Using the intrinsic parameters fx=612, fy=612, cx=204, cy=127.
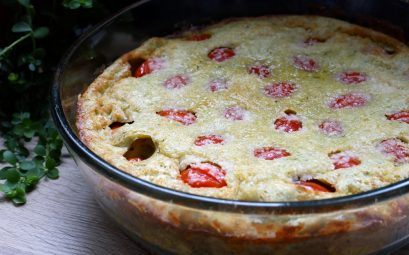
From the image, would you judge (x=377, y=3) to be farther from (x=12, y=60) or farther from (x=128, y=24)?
(x=12, y=60)

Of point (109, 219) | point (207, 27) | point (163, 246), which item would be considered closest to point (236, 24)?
point (207, 27)

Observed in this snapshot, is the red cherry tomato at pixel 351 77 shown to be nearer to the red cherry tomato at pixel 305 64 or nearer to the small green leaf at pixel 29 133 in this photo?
the red cherry tomato at pixel 305 64

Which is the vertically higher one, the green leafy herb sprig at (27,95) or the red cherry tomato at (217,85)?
the red cherry tomato at (217,85)

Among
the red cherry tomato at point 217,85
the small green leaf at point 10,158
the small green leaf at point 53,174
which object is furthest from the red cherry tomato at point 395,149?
the small green leaf at point 10,158

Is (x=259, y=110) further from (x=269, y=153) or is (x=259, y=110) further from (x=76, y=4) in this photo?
(x=76, y=4)

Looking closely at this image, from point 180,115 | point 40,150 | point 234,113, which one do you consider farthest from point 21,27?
point 234,113
